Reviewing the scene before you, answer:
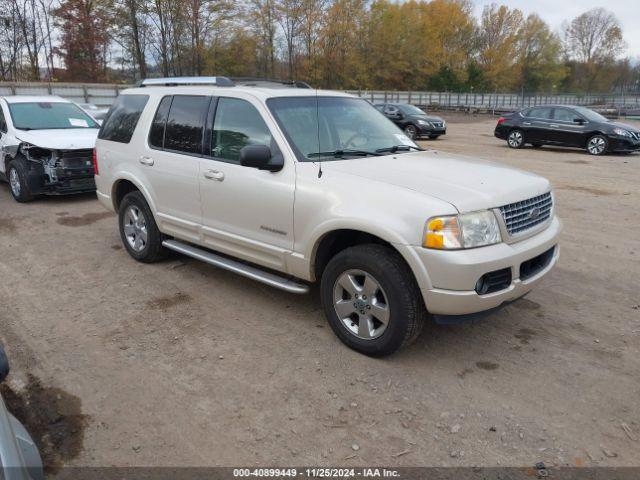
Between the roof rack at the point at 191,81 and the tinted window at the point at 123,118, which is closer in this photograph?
the roof rack at the point at 191,81

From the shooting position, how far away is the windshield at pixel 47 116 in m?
9.27

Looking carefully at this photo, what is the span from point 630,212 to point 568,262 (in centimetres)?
345

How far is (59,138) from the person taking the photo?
28.8 ft

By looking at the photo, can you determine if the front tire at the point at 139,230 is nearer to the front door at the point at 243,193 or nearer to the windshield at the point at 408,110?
the front door at the point at 243,193

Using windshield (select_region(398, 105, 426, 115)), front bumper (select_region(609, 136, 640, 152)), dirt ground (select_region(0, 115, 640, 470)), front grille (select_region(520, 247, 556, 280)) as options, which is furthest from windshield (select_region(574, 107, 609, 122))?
front grille (select_region(520, 247, 556, 280))

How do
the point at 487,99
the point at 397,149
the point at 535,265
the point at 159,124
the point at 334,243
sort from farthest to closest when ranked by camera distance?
1. the point at 487,99
2. the point at 159,124
3. the point at 397,149
4. the point at 334,243
5. the point at 535,265

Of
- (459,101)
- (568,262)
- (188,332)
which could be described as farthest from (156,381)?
(459,101)

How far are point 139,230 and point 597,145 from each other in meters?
15.9

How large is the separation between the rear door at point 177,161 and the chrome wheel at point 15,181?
471 cm

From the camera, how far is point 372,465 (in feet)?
9.04

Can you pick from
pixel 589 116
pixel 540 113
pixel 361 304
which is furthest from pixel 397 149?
pixel 540 113

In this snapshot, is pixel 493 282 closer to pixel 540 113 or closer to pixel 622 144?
pixel 622 144

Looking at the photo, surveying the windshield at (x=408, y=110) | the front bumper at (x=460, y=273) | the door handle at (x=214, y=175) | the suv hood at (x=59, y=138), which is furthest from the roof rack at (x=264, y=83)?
the windshield at (x=408, y=110)

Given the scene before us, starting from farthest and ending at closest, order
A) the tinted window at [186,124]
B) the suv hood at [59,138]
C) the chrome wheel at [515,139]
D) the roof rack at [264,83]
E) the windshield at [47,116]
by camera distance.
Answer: the chrome wheel at [515,139], the windshield at [47,116], the suv hood at [59,138], the roof rack at [264,83], the tinted window at [186,124]
